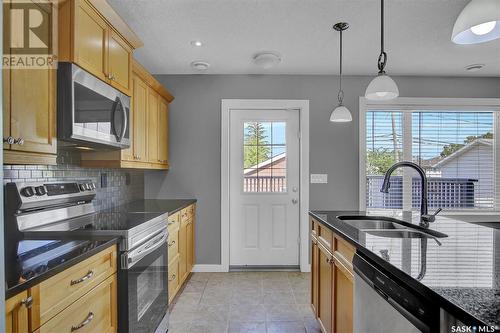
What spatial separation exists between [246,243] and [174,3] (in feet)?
8.88

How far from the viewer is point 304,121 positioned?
3633 mm

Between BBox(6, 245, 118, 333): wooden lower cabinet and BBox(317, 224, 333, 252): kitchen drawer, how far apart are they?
1265 millimetres

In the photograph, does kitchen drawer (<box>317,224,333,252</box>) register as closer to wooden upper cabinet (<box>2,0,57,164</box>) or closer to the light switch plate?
the light switch plate

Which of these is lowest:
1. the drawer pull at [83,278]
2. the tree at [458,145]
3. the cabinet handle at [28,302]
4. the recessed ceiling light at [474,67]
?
the drawer pull at [83,278]

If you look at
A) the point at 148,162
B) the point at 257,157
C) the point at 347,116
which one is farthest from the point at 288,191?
the point at 148,162

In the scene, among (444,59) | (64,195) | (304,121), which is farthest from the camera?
(304,121)

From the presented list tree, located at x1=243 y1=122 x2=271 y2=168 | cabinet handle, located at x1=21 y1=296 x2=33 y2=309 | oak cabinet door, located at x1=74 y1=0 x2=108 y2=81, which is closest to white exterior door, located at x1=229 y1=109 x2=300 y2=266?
tree, located at x1=243 y1=122 x2=271 y2=168

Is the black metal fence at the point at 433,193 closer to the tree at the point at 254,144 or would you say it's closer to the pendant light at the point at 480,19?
the tree at the point at 254,144

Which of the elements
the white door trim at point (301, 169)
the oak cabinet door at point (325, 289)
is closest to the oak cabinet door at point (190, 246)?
the white door trim at point (301, 169)

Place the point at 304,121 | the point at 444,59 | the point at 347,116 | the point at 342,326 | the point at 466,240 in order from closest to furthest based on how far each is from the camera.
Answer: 1. the point at 466,240
2. the point at 342,326
3. the point at 347,116
4. the point at 444,59
5. the point at 304,121

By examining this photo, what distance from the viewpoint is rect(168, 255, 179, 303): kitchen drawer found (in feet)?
8.43

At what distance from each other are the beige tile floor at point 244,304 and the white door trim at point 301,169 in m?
0.30

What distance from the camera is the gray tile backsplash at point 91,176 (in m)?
1.70

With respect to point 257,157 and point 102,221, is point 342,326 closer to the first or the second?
point 102,221
